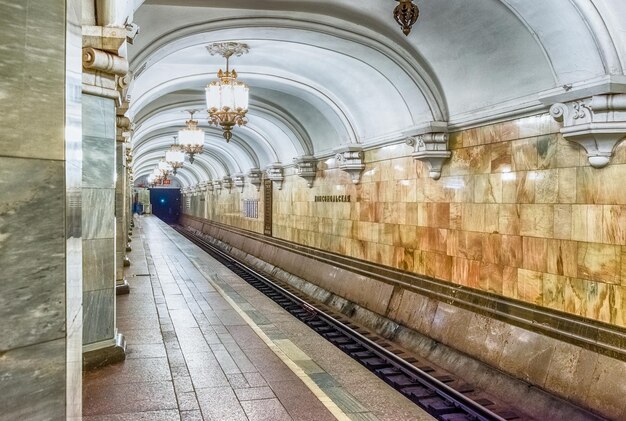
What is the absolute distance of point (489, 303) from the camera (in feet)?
21.7

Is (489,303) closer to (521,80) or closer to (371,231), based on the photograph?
(521,80)

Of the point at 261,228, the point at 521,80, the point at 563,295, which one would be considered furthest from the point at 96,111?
the point at 261,228

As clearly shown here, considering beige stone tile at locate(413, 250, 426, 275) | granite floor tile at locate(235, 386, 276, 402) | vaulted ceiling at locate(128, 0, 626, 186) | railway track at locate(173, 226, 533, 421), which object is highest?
vaulted ceiling at locate(128, 0, 626, 186)

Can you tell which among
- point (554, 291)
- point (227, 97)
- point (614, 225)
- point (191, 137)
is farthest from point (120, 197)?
point (614, 225)

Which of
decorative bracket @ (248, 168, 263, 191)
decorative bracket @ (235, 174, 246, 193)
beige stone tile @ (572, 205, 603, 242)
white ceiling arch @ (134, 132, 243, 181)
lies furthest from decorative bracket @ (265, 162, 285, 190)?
beige stone tile @ (572, 205, 603, 242)

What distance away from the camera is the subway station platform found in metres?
3.79

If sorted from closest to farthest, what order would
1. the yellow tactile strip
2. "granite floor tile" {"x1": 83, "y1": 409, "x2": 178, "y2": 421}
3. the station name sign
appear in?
"granite floor tile" {"x1": 83, "y1": 409, "x2": 178, "y2": 421} < the yellow tactile strip < the station name sign

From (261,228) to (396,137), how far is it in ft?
35.9

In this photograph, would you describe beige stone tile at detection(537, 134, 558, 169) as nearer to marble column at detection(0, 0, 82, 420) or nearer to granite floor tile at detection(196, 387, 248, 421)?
granite floor tile at detection(196, 387, 248, 421)

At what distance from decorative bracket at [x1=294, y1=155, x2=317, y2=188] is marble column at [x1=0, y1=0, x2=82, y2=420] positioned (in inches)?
478

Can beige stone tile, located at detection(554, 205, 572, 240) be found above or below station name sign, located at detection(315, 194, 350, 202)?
below

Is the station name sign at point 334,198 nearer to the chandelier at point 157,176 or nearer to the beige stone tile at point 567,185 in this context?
the beige stone tile at point 567,185

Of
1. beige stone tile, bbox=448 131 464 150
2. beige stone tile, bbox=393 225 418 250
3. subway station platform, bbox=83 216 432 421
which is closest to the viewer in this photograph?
subway station platform, bbox=83 216 432 421

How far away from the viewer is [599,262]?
211 inches
